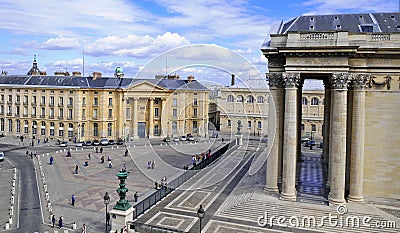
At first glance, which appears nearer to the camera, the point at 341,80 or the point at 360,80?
the point at 341,80

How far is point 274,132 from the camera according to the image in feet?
93.2

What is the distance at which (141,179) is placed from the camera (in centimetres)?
3825

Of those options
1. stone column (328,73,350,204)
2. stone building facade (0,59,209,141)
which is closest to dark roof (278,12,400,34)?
stone column (328,73,350,204)

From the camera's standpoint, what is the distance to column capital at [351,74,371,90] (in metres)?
26.1

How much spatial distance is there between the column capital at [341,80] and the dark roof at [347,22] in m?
4.75

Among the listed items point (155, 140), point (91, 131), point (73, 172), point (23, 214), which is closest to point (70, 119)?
point (91, 131)

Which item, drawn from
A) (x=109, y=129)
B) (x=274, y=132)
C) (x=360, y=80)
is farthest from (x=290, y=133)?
(x=109, y=129)

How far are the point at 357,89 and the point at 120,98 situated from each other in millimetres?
48909

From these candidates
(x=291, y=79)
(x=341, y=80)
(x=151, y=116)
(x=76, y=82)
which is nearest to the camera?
(x=341, y=80)

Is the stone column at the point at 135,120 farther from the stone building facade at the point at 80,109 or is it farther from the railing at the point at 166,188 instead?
the railing at the point at 166,188

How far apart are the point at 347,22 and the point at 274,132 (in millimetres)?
10513

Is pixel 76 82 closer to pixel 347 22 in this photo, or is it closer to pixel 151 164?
pixel 151 164

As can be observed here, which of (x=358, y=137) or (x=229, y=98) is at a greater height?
(x=229, y=98)

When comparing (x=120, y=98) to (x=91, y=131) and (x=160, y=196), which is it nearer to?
(x=91, y=131)
